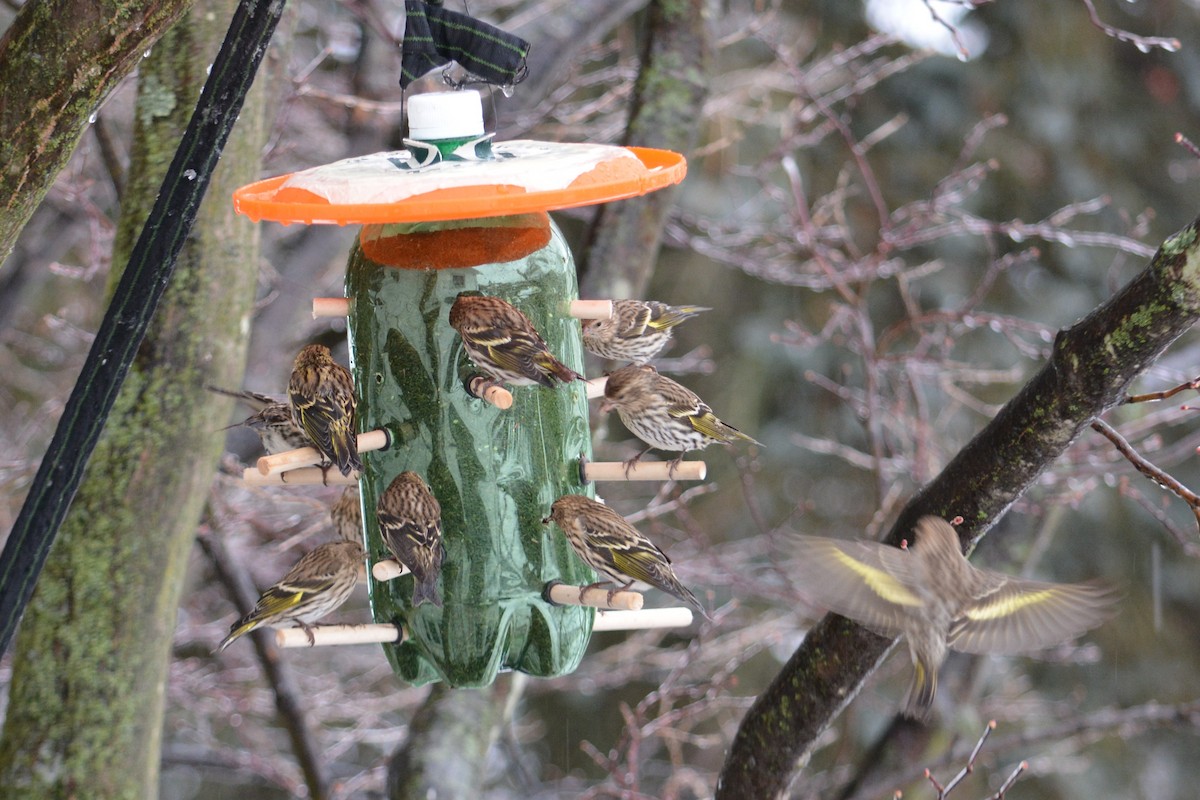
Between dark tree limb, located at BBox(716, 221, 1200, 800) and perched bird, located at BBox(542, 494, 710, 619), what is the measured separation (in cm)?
27

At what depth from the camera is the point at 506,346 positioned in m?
2.55

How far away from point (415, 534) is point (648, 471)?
0.52 metres

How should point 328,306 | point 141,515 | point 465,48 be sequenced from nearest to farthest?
1. point 465,48
2. point 328,306
3. point 141,515

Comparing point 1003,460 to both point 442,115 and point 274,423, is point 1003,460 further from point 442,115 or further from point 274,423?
point 274,423

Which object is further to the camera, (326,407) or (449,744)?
(449,744)

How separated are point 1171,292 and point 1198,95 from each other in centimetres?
602

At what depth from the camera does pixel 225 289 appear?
3.34 m

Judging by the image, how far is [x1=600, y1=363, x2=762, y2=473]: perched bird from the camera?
3.03 meters

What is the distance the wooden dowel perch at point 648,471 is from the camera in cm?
Answer: 265

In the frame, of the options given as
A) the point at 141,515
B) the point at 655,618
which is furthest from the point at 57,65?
the point at 141,515

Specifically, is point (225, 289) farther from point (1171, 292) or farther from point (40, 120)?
point (1171, 292)

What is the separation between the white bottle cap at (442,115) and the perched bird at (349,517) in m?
0.92

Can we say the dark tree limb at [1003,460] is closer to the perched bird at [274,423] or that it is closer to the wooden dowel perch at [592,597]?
the wooden dowel perch at [592,597]

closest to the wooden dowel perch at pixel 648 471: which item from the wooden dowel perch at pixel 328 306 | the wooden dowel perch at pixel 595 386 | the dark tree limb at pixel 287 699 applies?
the wooden dowel perch at pixel 595 386
